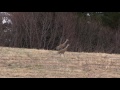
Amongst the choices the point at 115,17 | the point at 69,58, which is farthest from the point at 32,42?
the point at 69,58

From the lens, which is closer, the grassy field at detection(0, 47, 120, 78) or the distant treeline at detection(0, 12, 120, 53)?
the grassy field at detection(0, 47, 120, 78)

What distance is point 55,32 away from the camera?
2314 centimetres

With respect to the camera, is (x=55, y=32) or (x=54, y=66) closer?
(x=54, y=66)

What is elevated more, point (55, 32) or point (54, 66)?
point (55, 32)

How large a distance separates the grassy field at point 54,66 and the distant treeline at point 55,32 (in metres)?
11.0

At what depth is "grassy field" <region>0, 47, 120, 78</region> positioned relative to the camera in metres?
7.93

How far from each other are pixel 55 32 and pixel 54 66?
1442 cm

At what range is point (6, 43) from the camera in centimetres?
2127

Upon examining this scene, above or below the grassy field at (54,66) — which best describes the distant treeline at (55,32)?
above

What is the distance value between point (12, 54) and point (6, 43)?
455 inches

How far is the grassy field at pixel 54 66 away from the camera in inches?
312

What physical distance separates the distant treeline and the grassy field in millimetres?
11034

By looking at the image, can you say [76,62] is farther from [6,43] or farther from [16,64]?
[6,43]
